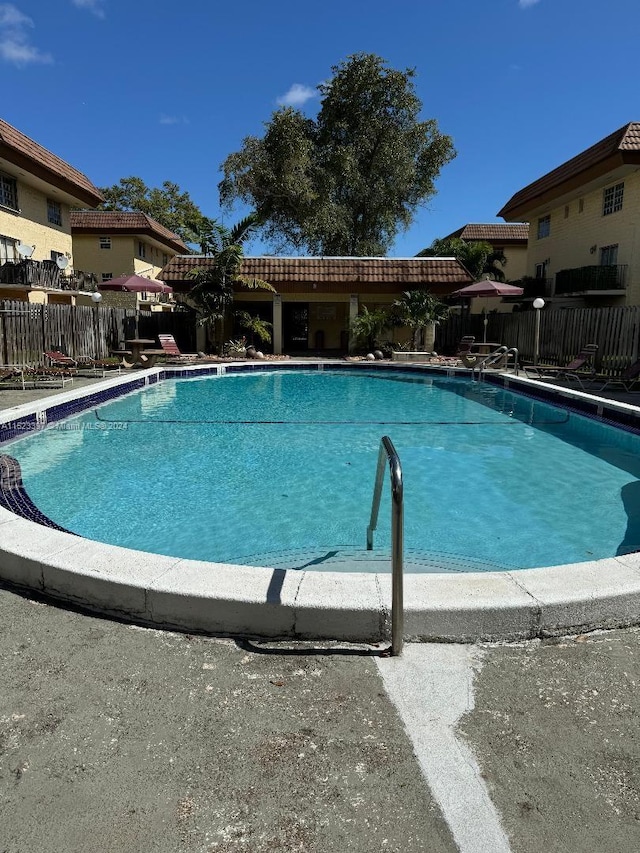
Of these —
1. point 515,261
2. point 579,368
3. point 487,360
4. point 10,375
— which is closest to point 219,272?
point 10,375

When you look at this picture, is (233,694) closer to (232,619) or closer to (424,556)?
(232,619)

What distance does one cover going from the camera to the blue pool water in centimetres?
536

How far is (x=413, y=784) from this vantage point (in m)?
1.99

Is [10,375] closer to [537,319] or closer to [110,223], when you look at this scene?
[537,319]

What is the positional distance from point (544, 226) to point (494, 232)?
24.6 ft

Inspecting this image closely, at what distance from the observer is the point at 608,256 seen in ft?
79.0

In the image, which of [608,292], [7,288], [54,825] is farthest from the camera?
[608,292]

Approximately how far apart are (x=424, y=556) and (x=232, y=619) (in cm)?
230

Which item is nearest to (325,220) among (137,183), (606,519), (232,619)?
(137,183)

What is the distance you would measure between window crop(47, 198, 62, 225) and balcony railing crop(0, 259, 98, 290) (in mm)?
2990

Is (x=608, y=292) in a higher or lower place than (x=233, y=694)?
higher

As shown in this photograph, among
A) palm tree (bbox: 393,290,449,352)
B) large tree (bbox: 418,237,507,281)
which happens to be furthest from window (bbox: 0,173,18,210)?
large tree (bbox: 418,237,507,281)

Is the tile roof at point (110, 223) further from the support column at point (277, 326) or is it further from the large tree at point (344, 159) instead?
the support column at point (277, 326)

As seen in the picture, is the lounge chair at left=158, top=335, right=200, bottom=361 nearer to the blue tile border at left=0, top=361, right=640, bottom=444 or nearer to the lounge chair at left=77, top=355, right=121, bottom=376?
the blue tile border at left=0, top=361, right=640, bottom=444
